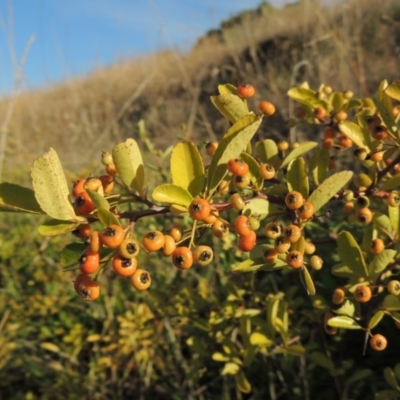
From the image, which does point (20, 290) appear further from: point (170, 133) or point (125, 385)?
point (170, 133)

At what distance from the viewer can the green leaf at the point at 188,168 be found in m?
0.57

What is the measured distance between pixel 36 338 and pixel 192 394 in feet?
2.92

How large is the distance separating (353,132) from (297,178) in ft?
0.45

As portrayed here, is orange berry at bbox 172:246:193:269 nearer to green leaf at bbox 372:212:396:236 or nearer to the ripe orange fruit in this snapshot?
the ripe orange fruit

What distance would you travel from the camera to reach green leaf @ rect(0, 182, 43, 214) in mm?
557

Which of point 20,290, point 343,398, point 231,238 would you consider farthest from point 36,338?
point 343,398

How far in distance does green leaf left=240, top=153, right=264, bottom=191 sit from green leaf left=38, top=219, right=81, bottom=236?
241 mm

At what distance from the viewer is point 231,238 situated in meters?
1.20

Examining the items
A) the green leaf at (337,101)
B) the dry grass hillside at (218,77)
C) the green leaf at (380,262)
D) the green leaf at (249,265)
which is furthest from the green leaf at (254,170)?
the dry grass hillside at (218,77)

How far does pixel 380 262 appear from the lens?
2.33 feet

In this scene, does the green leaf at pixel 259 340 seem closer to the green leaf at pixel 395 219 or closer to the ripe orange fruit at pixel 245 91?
the green leaf at pixel 395 219

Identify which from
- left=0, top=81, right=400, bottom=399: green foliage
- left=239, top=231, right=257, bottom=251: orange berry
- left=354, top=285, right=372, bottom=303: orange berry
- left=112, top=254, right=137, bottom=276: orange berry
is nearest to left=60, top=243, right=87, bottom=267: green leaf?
left=0, top=81, right=400, bottom=399: green foliage

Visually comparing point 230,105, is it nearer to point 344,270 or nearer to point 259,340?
point 344,270

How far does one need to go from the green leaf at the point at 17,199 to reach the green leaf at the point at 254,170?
28 cm
